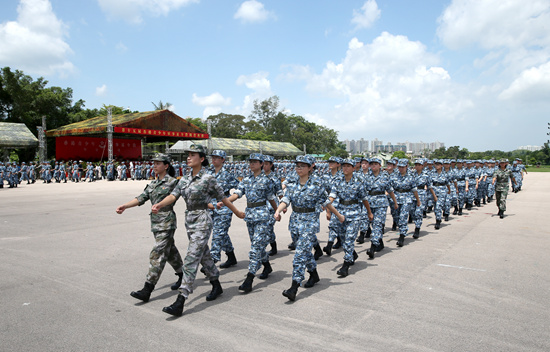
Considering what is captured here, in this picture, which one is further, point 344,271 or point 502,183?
point 502,183

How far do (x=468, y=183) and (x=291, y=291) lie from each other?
39.4 ft

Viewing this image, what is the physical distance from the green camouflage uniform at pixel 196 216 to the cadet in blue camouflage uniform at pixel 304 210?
0.89 m

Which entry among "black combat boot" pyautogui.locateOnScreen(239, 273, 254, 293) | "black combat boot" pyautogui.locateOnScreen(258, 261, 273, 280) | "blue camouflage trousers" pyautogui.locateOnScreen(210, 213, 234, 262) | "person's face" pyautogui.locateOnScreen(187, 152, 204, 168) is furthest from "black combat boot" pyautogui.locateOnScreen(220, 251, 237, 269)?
Answer: "person's face" pyautogui.locateOnScreen(187, 152, 204, 168)

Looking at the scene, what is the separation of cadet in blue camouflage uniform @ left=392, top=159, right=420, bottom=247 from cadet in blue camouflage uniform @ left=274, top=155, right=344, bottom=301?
3.41 meters

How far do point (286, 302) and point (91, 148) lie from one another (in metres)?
40.6

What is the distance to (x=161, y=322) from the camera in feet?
12.9

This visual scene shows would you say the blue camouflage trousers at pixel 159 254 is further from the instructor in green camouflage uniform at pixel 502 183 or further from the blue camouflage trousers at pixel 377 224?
the instructor in green camouflage uniform at pixel 502 183

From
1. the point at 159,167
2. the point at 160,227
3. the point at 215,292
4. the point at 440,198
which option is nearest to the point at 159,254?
the point at 160,227

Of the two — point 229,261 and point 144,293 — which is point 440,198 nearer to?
point 229,261

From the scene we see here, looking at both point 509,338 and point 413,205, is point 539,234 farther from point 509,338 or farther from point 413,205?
point 509,338

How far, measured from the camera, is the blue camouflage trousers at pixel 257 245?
491cm

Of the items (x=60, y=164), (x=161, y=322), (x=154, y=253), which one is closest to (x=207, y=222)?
(x=154, y=253)

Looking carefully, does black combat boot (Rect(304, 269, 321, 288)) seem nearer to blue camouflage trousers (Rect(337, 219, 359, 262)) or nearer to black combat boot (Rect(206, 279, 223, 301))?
blue camouflage trousers (Rect(337, 219, 359, 262))

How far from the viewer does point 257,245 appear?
196 inches
